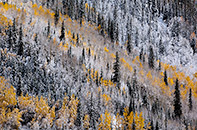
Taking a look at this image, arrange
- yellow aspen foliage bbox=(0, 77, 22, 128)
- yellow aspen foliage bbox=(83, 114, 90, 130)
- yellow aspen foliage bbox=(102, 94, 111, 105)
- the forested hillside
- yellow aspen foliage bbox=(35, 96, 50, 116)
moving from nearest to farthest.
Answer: yellow aspen foliage bbox=(0, 77, 22, 128), yellow aspen foliage bbox=(35, 96, 50, 116), the forested hillside, yellow aspen foliage bbox=(83, 114, 90, 130), yellow aspen foliage bbox=(102, 94, 111, 105)

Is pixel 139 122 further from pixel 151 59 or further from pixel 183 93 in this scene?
pixel 151 59

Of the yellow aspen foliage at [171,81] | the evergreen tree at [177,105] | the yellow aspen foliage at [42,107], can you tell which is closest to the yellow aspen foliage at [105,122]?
the yellow aspen foliage at [42,107]

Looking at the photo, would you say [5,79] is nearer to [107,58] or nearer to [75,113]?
[75,113]

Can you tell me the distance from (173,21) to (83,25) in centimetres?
5472

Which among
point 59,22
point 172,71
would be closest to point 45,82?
point 59,22

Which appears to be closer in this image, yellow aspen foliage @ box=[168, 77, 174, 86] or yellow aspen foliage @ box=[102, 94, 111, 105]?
yellow aspen foliage @ box=[102, 94, 111, 105]

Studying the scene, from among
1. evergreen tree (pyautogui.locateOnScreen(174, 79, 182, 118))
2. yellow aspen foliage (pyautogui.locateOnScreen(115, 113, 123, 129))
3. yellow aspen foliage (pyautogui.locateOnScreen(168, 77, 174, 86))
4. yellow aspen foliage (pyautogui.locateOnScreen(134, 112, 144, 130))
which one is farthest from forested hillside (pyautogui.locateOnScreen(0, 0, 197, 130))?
yellow aspen foliage (pyautogui.locateOnScreen(168, 77, 174, 86))

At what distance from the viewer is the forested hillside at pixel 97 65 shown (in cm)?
5550

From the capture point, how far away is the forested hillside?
55.5 m

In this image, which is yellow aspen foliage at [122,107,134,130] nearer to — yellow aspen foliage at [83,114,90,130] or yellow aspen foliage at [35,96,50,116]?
yellow aspen foliage at [83,114,90,130]

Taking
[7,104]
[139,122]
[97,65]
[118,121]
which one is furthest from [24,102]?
[97,65]

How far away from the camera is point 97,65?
8338cm

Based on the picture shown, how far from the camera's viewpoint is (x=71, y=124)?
182 ft

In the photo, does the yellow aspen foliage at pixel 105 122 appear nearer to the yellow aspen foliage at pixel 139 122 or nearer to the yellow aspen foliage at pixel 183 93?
the yellow aspen foliage at pixel 139 122
